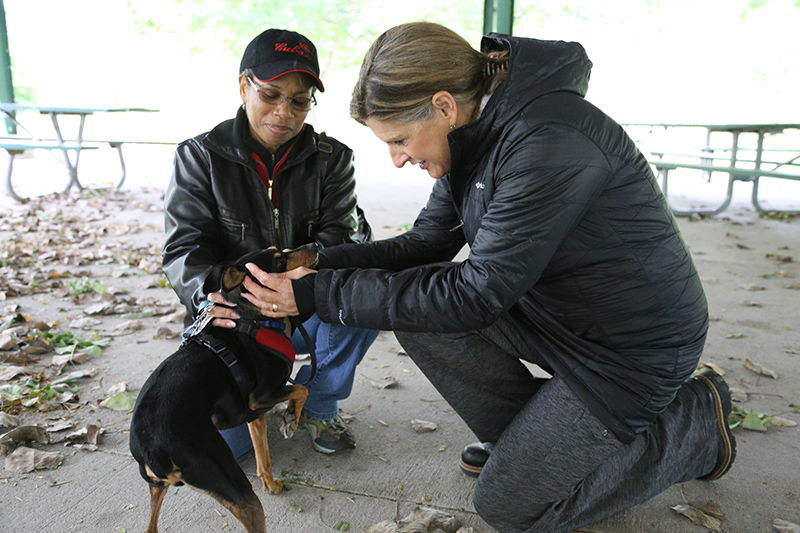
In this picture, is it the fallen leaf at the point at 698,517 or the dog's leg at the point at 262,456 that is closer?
the fallen leaf at the point at 698,517

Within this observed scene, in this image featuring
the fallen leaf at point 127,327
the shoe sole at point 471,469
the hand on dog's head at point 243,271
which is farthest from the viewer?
the fallen leaf at point 127,327

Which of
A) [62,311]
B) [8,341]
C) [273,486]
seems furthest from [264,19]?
[273,486]

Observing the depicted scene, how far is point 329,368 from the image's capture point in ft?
8.37

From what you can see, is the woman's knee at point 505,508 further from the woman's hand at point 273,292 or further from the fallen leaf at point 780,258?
the fallen leaf at point 780,258

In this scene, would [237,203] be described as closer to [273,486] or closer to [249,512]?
[273,486]

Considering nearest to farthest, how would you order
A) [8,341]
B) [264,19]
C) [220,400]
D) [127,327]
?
[220,400] < [8,341] < [127,327] < [264,19]

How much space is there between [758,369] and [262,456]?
2.58 m

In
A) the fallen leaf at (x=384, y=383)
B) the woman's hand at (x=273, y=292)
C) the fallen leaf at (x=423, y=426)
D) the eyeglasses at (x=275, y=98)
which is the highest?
the eyeglasses at (x=275, y=98)

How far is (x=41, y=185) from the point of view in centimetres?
959

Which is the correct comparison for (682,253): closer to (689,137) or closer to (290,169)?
(290,169)

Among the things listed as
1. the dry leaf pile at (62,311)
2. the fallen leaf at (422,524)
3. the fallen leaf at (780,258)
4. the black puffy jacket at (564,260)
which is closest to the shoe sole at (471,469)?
the fallen leaf at (422,524)

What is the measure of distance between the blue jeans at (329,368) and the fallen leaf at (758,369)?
210cm

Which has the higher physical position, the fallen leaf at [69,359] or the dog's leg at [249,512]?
the dog's leg at [249,512]

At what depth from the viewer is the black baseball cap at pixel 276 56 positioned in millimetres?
2377
